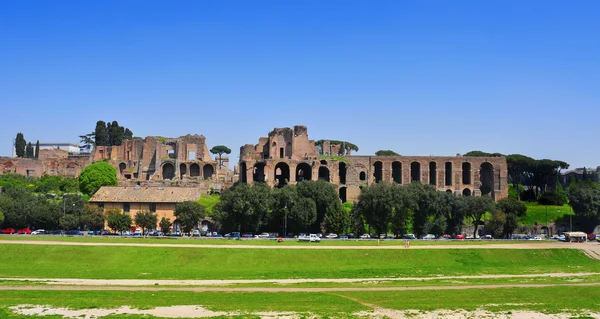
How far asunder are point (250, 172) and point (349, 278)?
147 ft

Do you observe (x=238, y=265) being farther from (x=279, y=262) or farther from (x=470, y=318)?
(x=470, y=318)

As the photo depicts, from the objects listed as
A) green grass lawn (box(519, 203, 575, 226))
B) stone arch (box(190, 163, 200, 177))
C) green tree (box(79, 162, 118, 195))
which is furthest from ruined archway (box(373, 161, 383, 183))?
Result: green tree (box(79, 162, 118, 195))

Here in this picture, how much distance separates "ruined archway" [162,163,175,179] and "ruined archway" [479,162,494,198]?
4363 cm

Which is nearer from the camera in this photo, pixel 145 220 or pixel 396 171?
pixel 145 220

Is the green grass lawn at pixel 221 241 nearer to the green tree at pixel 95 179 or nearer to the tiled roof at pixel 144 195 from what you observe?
the tiled roof at pixel 144 195

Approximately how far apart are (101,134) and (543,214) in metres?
69.9

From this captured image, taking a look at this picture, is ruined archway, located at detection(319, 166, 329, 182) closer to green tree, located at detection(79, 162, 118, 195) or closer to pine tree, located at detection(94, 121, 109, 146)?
green tree, located at detection(79, 162, 118, 195)

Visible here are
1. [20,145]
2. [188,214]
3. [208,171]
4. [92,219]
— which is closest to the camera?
[188,214]

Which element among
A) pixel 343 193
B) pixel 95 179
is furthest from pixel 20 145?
pixel 343 193

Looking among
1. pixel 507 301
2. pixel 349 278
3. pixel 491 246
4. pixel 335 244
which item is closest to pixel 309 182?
pixel 335 244

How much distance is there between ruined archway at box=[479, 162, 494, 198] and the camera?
85.9 m

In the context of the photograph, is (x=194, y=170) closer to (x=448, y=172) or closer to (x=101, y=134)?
(x=101, y=134)

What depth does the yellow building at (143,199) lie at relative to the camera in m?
64.9

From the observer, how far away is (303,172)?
8738 cm
